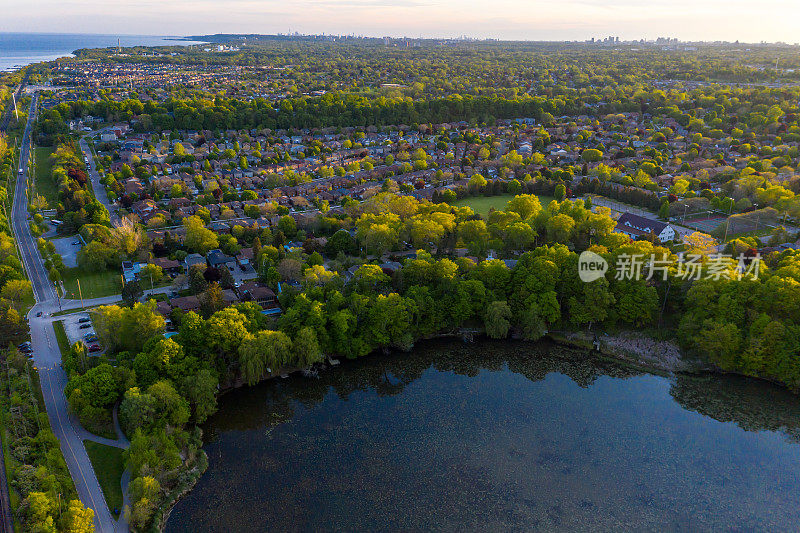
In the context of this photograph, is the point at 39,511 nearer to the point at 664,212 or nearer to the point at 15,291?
the point at 15,291

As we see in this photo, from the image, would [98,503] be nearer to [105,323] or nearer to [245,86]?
[105,323]

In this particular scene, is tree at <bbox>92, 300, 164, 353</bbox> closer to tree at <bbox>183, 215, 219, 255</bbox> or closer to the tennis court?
tree at <bbox>183, 215, 219, 255</bbox>

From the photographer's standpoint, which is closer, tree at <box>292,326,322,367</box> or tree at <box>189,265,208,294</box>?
tree at <box>292,326,322,367</box>

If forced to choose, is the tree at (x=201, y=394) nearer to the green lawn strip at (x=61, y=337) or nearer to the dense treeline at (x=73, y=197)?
the green lawn strip at (x=61, y=337)

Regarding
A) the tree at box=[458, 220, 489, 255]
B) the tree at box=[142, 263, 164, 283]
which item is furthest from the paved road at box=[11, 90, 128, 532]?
the tree at box=[458, 220, 489, 255]

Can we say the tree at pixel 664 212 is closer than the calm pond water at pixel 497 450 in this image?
No

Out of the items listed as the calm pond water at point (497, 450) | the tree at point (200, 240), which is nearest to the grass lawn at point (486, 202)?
the calm pond water at point (497, 450)

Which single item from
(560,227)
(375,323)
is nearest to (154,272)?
(375,323)
